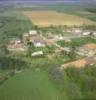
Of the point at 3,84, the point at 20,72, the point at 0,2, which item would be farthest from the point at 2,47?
the point at 0,2

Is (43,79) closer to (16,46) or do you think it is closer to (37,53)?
(37,53)

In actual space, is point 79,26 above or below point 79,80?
below

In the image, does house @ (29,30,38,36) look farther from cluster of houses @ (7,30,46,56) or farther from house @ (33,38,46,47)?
house @ (33,38,46,47)

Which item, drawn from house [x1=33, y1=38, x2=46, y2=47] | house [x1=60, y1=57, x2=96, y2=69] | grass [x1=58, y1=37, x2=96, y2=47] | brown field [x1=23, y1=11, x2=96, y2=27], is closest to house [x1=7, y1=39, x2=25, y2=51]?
house [x1=33, y1=38, x2=46, y2=47]

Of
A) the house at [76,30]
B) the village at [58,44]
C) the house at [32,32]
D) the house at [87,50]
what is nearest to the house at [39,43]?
the village at [58,44]

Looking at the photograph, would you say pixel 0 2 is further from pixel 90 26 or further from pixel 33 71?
pixel 33 71

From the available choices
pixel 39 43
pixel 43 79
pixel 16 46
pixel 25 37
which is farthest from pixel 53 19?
pixel 43 79
